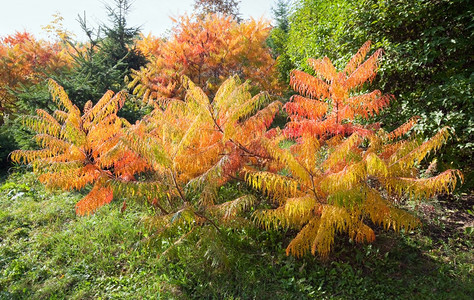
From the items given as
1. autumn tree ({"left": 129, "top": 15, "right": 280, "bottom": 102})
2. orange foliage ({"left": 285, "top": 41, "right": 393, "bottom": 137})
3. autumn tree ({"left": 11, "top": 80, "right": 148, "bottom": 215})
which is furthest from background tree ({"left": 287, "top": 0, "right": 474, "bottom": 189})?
autumn tree ({"left": 129, "top": 15, "right": 280, "bottom": 102})

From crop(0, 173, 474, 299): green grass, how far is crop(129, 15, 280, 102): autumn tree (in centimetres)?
608

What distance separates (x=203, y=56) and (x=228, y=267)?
8.09 meters

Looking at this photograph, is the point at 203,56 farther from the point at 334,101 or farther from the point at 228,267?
the point at 228,267

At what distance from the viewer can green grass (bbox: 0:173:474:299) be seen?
3402 mm

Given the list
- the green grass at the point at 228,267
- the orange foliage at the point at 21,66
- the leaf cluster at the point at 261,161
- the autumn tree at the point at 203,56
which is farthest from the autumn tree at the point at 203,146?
the orange foliage at the point at 21,66

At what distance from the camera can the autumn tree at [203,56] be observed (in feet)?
32.1

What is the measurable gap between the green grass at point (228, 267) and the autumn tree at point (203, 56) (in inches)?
239

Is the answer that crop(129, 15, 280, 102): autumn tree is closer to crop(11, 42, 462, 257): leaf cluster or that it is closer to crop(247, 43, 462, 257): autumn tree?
crop(11, 42, 462, 257): leaf cluster

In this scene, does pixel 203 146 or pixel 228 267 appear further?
pixel 203 146

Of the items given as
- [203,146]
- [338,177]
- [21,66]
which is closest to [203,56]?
[21,66]

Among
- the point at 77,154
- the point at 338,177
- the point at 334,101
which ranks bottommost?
the point at 338,177

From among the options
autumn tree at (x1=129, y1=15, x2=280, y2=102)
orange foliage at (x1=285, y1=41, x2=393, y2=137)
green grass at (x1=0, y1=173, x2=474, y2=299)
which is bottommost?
green grass at (x1=0, y1=173, x2=474, y2=299)

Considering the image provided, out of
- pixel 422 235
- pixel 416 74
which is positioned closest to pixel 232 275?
pixel 422 235

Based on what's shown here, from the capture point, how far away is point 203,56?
1012 cm
